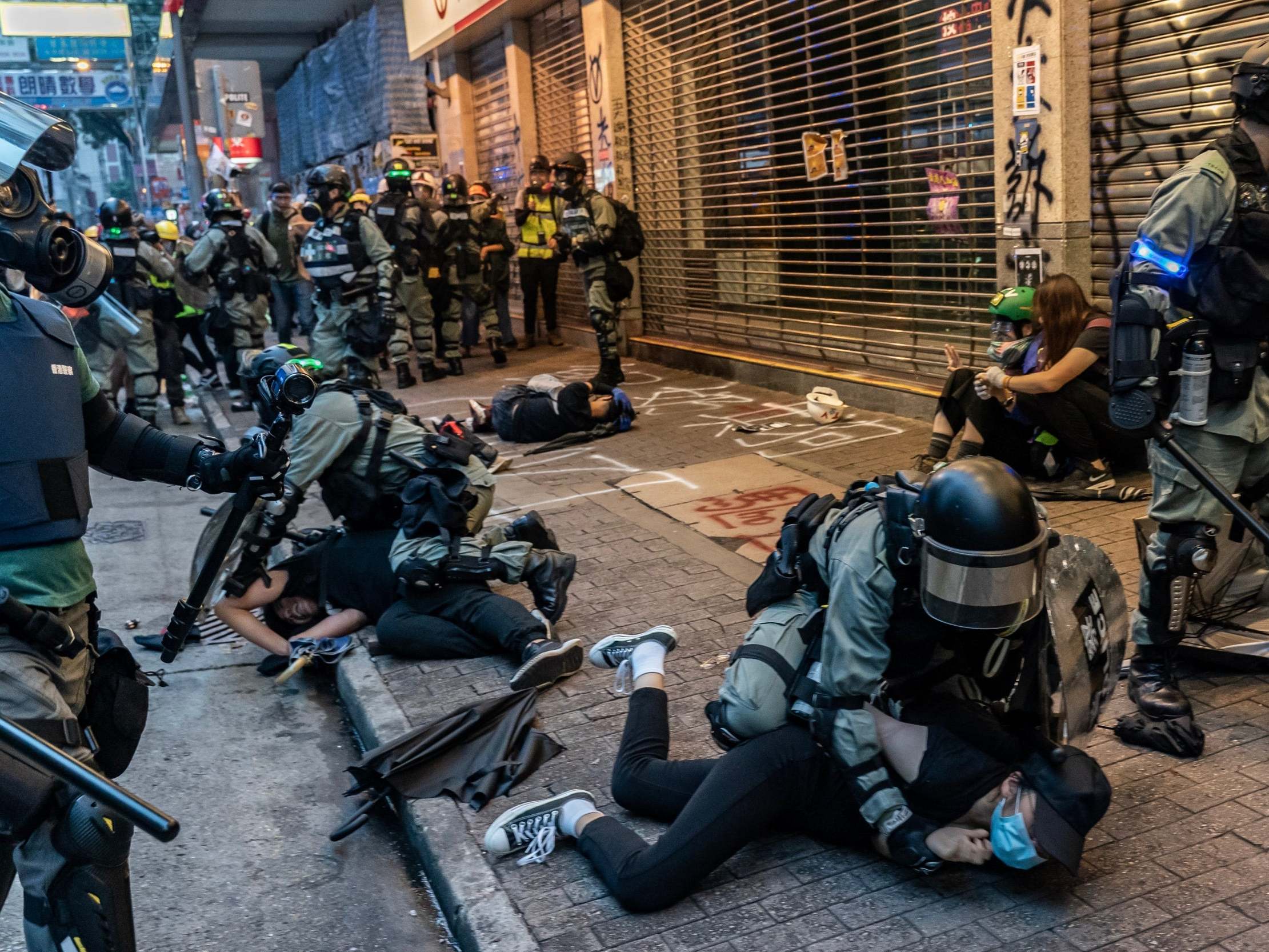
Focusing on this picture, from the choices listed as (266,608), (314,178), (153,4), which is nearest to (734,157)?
(314,178)

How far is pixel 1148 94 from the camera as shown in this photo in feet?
22.9

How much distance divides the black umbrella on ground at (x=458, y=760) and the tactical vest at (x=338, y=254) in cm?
632

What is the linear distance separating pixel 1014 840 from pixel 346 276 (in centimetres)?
804

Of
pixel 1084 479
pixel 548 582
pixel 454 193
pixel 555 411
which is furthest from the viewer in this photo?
pixel 454 193

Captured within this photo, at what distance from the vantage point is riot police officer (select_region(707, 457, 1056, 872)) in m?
2.75

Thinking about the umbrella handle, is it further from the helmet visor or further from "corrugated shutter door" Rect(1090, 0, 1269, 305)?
"corrugated shutter door" Rect(1090, 0, 1269, 305)

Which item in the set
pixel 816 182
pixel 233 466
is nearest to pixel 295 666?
pixel 233 466

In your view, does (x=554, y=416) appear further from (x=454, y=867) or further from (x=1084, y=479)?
(x=454, y=867)

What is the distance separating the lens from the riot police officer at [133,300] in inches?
423

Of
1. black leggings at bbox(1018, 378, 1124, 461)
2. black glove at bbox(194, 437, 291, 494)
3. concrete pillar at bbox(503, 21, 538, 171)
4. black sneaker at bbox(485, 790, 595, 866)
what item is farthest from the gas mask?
→ concrete pillar at bbox(503, 21, 538, 171)

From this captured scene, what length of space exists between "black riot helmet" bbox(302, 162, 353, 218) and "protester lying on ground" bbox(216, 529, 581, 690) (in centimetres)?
498

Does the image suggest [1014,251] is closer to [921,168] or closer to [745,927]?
[921,168]

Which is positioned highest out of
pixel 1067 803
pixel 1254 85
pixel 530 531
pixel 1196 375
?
pixel 1254 85

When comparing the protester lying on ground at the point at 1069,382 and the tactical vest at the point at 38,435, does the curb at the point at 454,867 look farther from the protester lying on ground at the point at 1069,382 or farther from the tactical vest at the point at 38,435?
the protester lying on ground at the point at 1069,382
